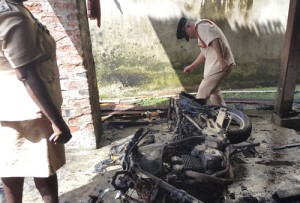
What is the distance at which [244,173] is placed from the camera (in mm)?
3963

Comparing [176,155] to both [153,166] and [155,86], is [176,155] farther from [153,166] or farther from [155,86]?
[155,86]

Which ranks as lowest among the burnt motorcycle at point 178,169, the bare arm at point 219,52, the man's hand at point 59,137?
the burnt motorcycle at point 178,169

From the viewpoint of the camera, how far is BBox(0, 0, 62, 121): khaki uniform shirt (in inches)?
84.9

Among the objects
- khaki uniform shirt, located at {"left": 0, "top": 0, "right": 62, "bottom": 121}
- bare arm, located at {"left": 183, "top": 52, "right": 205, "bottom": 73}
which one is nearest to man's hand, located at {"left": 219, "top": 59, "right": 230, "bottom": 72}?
bare arm, located at {"left": 183, "top": 52, "right": 205, "bottom": 73}

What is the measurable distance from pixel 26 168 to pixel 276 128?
4079 mm

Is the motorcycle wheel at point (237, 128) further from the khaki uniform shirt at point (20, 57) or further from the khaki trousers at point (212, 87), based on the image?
the khaki uniform shirt at point (20, 57)

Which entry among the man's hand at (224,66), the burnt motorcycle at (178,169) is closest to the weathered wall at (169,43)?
the man's hand at (224,66)

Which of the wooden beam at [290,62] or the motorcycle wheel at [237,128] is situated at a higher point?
the wooden beam at [290,62]

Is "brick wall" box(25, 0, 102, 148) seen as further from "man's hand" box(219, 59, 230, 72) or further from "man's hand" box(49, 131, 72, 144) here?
"man's hand" box(219, 59, 230, 72)

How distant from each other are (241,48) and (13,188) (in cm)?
673

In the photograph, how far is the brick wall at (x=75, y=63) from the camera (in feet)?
13.0

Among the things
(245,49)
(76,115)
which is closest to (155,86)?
(245,49)

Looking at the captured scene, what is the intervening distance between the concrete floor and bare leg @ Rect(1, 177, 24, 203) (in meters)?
0.87

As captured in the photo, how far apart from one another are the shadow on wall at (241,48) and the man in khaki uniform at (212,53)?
91.4 inches
